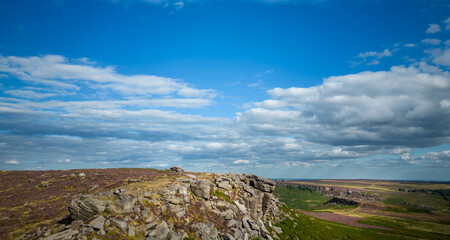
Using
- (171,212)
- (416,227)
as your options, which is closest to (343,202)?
(416,227)

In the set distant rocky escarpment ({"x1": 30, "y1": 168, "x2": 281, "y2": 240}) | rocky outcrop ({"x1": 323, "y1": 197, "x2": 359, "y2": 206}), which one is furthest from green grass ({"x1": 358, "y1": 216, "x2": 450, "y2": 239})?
distant rocky escarpment ({"x1": 30, "y1": 168, "x2": 281, "y2": 240})

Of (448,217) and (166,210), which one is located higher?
(166,210)

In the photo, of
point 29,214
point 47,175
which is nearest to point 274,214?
point 29,214

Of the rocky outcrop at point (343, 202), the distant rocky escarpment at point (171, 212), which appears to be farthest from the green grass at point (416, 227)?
the distant rocky escarpment at point (171, 212)

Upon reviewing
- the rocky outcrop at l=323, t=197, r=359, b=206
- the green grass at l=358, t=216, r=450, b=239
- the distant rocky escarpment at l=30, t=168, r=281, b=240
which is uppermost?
the distant rocky escarpment at l=30, t=168, r=281, b=240

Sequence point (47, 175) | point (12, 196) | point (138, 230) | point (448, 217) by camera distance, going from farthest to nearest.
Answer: point (448, 217) → point (47, 175) → point (12, 196) → point (138, 230)

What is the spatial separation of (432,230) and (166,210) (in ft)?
315

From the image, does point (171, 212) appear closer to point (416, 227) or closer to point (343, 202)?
point (416, 227)

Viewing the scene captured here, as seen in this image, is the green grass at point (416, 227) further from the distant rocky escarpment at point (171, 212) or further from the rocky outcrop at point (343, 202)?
the distant rocky escarpment at point (171, 212)

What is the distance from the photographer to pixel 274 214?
48.1m

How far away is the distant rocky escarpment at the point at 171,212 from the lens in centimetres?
2475

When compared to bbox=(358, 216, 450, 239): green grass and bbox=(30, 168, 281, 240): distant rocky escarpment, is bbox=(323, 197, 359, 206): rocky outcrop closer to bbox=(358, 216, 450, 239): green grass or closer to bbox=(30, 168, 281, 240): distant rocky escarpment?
bbox=(358, 216, 450, 239): green grass

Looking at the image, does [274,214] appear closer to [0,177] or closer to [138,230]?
[138,230]

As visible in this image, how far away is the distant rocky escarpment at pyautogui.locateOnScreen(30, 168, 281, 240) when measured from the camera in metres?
24.8
